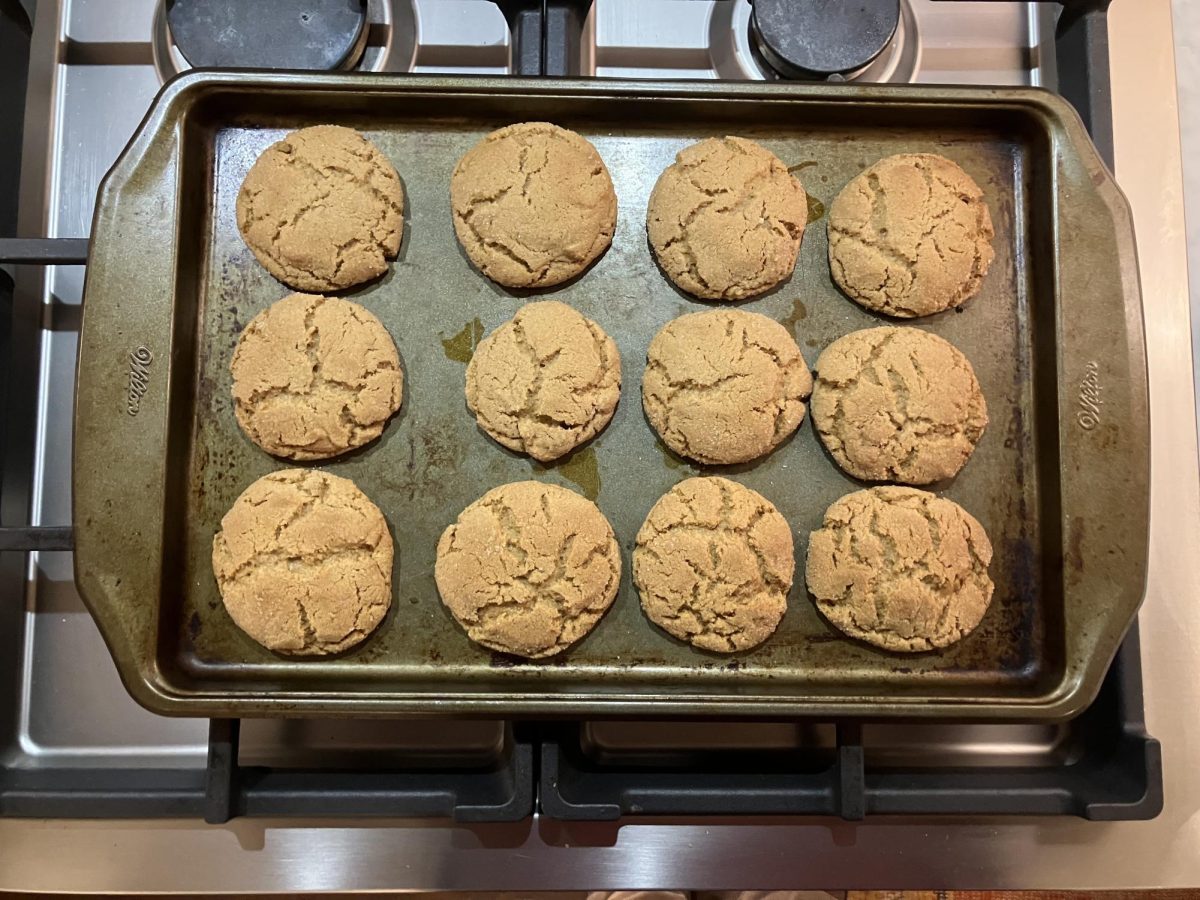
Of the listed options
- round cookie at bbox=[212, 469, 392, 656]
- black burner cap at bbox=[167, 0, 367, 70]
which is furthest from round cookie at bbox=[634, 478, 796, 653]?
black burner cap at bbox=[167, 0, 367, 70]

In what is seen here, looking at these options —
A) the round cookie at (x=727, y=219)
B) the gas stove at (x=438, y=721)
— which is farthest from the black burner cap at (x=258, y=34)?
the round cookie at (x=727, y=219)

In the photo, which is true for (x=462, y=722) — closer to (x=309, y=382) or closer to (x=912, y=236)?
(x=309, y=382)

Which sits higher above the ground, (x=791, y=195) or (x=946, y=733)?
(x=791, y=195)

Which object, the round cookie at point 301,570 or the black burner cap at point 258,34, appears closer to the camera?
the round cookie at point 301,570

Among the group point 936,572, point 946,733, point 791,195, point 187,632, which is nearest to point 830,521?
point 936,572

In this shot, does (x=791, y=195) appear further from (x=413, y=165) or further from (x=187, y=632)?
(x=187, y=632)

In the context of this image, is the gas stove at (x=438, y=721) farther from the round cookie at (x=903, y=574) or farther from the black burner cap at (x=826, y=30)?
the round cookie at (x=903, y=574)

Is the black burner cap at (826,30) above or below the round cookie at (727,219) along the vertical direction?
above
